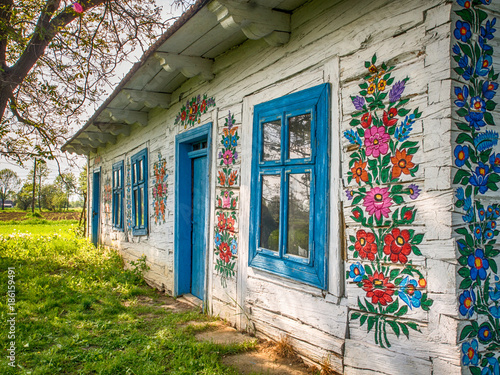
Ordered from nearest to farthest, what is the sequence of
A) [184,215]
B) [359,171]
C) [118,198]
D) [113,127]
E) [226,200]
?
[359,171]
[226,200]
[184,215]
[113,127]
[118,198]

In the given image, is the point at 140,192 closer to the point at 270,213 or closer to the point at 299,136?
the point at 270,213

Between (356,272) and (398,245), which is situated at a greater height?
(398,245)

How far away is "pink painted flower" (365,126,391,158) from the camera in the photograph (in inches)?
95.3

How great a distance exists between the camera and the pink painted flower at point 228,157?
414 centimetres

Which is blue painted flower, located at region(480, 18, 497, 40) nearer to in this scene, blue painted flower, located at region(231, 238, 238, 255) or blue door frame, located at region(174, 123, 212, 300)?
blue painted flower, located at region(231, 238, 238, 255)

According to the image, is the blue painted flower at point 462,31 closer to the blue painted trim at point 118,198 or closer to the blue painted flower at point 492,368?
the blue painted flower at point 492,368

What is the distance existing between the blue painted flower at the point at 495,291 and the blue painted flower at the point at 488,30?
1504 millimetres

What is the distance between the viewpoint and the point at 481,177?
86.4 inches

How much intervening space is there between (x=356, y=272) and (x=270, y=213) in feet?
3.59

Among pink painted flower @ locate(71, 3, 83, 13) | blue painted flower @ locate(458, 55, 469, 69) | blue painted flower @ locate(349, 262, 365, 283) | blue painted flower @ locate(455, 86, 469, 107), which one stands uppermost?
pink painted flower @ locate(71, 3, 83, 13)

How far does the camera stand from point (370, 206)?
8.20 ft

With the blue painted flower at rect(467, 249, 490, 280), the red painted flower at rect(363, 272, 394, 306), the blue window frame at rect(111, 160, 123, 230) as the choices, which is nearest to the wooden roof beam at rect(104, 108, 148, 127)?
the blue window frame at rect(111, 160, 123, 230)

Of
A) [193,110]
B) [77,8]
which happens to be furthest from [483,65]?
[77,8]

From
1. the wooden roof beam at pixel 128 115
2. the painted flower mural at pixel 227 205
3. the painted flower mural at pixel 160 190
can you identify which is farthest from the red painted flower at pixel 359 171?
the wooden roof beam at pixel 128 115
